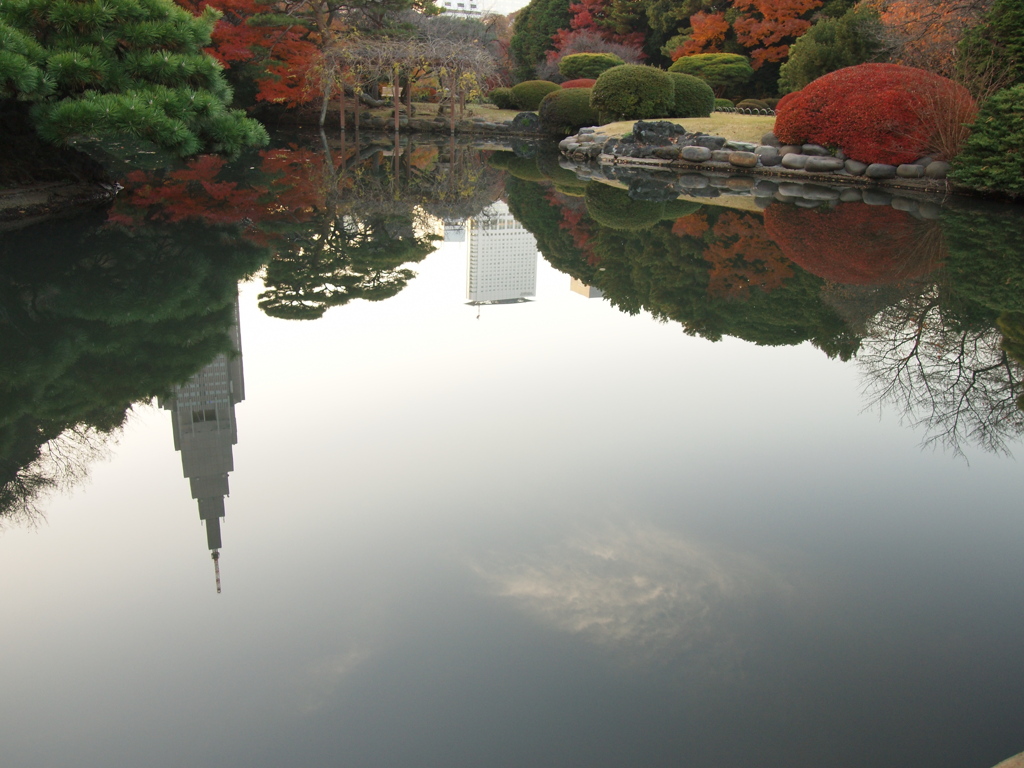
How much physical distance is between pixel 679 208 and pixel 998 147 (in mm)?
4151

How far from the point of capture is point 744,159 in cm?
1342

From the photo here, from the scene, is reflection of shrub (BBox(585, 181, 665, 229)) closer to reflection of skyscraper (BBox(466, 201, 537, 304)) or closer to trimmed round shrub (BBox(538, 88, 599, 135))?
reflection of skyscraper (BBox(466, 201, 537, 304))

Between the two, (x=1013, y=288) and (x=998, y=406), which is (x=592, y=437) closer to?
(x=998, y=406)

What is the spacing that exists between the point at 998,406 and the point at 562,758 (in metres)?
3.09

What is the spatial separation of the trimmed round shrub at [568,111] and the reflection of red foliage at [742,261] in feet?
43.6

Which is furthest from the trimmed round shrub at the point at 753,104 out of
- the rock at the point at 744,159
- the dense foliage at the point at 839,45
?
the rock at the point at 744,159

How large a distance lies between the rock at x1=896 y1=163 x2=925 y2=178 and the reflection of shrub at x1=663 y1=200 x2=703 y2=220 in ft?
12.2

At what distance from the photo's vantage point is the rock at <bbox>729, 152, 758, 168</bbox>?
43.8ft

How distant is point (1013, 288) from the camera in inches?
224

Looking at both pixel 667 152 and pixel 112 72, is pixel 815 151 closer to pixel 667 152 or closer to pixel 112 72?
pixel 667 152

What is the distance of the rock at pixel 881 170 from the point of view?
11.6 metres

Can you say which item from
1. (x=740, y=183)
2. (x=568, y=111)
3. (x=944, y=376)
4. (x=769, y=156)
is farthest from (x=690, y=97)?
(x=944, y=376)

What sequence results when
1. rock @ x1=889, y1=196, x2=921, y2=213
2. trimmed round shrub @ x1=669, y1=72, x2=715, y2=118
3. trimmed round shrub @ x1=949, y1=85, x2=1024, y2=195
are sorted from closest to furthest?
rock @ x1=889, y1=196, x2=921, y2=213 < trimmed round shrub @ x1=949, y1=85, x2=1024, y2=195 < trimmed round shrub @ x1=669, y1=72, x2=715, y2=118

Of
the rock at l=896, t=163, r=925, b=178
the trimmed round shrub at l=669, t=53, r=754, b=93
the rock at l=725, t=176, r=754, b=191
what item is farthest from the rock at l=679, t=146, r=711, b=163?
the trimmed round shrub at l=669, t=53, r=754, b=93
